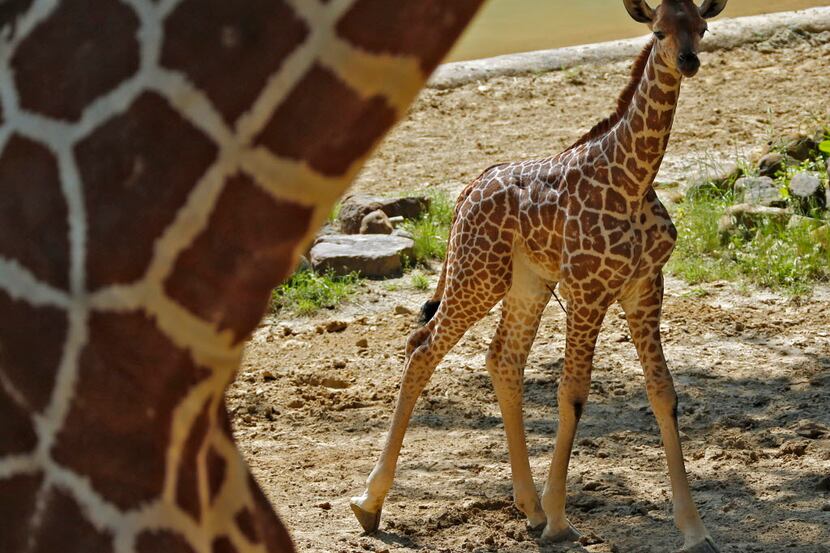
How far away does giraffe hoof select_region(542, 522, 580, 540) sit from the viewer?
483 cm

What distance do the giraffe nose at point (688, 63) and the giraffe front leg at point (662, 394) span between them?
2.74ft

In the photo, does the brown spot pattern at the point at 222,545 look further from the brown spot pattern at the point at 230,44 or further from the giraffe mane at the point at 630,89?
the giraffe mane at the point at 630,89

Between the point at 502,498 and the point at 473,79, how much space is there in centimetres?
703

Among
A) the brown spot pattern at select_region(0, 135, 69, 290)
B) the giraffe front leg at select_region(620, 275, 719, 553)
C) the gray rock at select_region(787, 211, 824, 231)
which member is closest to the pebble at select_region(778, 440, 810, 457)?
the giraffe front leg at select_region(620, 275, 719, 553)

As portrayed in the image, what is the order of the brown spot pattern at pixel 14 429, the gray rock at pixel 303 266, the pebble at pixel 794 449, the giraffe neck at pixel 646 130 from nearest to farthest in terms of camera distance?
the brown spot pattern at pixel 14 429 < the giraffe neck at pixel 646 130 < the pebble at pixel 794 449 < the gray rock at pixel 303 266

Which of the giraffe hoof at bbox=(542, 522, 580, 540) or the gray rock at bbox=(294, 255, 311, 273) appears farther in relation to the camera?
the gray rock at bbox=(294, 255, 311, 273)

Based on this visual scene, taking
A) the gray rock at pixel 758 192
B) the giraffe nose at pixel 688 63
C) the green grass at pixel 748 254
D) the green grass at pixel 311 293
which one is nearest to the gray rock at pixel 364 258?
the green grass at pixel 311 293

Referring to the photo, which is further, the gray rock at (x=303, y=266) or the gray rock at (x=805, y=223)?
the gray rock at (x=303, y=266)

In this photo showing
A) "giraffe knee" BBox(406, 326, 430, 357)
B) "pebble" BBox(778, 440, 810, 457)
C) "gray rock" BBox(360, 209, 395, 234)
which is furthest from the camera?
"gray rock" BBox(360, 209, 395, 234)

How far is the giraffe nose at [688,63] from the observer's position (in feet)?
14.2

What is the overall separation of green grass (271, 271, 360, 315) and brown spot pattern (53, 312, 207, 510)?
19.2 feet

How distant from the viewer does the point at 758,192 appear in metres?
8.12

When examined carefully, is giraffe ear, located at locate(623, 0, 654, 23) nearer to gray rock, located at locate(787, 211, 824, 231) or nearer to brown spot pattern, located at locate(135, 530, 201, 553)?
gray rock, located at locate(787, 211, 824, 231)

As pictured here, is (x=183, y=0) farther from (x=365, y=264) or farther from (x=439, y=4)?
(x=365, y=264)
